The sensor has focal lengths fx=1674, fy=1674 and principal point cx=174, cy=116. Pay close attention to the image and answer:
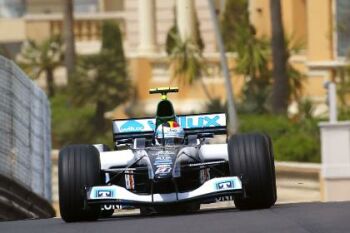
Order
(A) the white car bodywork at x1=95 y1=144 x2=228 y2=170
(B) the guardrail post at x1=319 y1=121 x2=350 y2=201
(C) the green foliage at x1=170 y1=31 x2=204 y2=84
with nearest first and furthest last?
(A) the white car bodywork at x1=95 y1=144 x2=228 y2=170 < (B) the guardrail post at x1=319 y1=121 x2=350 y2=201 < (C) the green foliage at x1=170 y1=31 x2=204 y2=84

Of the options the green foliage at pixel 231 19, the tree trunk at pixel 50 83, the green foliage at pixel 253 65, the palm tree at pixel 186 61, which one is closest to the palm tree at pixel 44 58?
the tree trunk at pixel 50 83

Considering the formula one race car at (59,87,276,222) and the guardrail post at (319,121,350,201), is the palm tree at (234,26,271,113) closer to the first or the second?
the guardrail post at (319,121,350,201)

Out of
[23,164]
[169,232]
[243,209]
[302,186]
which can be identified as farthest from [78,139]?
[169,232]

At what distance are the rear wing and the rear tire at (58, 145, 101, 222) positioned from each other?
4.80ft

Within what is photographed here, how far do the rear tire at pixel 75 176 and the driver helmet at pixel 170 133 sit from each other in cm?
102

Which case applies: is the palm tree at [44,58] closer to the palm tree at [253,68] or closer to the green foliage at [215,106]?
the palm tree at [253,68]

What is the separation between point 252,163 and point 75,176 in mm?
1878

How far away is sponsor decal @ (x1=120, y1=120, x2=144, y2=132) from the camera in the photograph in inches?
763

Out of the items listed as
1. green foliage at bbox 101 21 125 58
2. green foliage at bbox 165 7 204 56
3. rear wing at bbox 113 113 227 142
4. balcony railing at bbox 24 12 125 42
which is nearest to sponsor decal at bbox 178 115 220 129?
rear wing at bbox 113 113 227 142

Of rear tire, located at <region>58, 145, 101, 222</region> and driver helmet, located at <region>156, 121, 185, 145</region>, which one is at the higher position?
driver helmet, located at <region>156, 121, 185, 145</region>

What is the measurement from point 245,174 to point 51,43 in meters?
39.6

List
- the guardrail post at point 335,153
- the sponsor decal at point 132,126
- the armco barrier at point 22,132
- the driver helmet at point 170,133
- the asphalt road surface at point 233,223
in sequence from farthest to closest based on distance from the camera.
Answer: the guardrail post at point 335,153, the armco barrier at point 22,132, the sponsor decal at point 132,126, the driver helmet at point 170,133, the asphalt road surface at point 233,223

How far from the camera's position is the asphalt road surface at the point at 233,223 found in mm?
14915

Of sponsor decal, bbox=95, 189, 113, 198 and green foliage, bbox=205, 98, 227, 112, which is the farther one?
green foliage, bbox=205, 98, 227, 112
